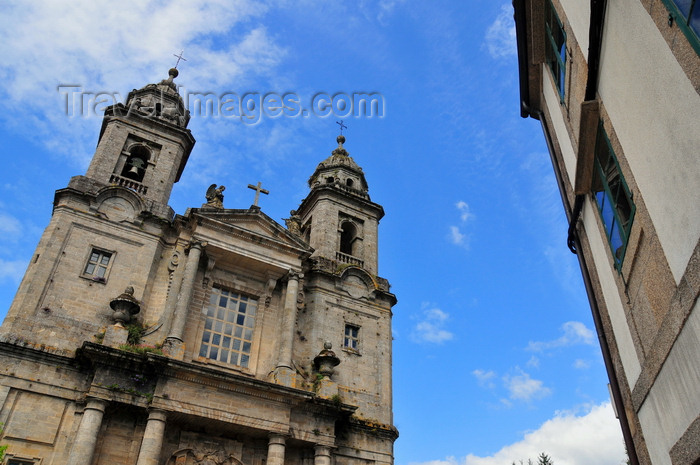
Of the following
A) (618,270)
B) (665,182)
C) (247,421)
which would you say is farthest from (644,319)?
(247,421)

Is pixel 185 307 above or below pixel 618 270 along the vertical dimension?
above

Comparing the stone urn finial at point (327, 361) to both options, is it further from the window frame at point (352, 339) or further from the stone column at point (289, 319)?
the window frame at point (352, 339)

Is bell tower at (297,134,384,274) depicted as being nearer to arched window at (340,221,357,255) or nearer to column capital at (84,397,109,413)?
arched window at (340,221,357,255)

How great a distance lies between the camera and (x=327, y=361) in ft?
58.5

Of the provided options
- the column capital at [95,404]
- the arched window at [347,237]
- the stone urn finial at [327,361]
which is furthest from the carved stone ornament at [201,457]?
the arched window at [347,237]

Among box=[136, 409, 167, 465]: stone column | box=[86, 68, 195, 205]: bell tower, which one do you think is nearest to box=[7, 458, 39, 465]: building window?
box=[136, 409, 167, 465]: stone column

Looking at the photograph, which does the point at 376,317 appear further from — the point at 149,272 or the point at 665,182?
the point at 665,182

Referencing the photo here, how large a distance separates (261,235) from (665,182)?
14.9m

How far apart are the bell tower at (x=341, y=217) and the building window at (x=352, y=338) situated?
2.92 m

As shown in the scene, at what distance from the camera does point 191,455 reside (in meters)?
15.0

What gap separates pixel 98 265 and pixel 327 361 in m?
7.85

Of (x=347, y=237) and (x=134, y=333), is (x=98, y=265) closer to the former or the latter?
(x=134, y=333)

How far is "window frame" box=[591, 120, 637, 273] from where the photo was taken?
7.10 m

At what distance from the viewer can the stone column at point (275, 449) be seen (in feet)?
49.1
